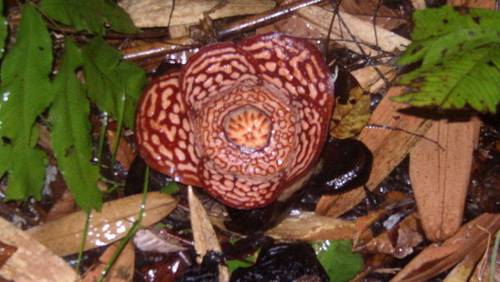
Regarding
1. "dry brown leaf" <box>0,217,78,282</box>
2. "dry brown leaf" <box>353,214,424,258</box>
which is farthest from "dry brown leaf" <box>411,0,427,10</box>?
"dry brown leaf" <box>0,217,78,282</box>

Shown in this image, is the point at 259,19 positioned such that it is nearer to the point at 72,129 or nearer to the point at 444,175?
the point at 72,129

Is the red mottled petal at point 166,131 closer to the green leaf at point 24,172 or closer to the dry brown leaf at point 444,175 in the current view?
the green leaf at point 24,172

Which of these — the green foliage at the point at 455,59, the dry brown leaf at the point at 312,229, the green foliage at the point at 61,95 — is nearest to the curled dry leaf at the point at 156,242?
the green foliage at the point at 61,95

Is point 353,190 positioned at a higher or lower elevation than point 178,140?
lower

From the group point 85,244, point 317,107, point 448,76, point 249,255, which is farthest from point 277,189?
point 85,244

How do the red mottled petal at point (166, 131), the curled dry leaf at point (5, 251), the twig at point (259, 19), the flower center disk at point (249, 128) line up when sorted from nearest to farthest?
the flower center disk at point (249, 128)
the red mottled petal at point (166, 131)
the curled dry leaf at point (5, 251)
the twig at point (259, 19)

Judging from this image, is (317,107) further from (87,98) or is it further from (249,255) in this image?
(87,98)

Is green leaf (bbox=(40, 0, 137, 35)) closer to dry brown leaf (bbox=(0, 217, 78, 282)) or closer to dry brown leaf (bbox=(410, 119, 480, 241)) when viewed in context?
dry brown leaf (bbox=(0, 217, 78, 282))
